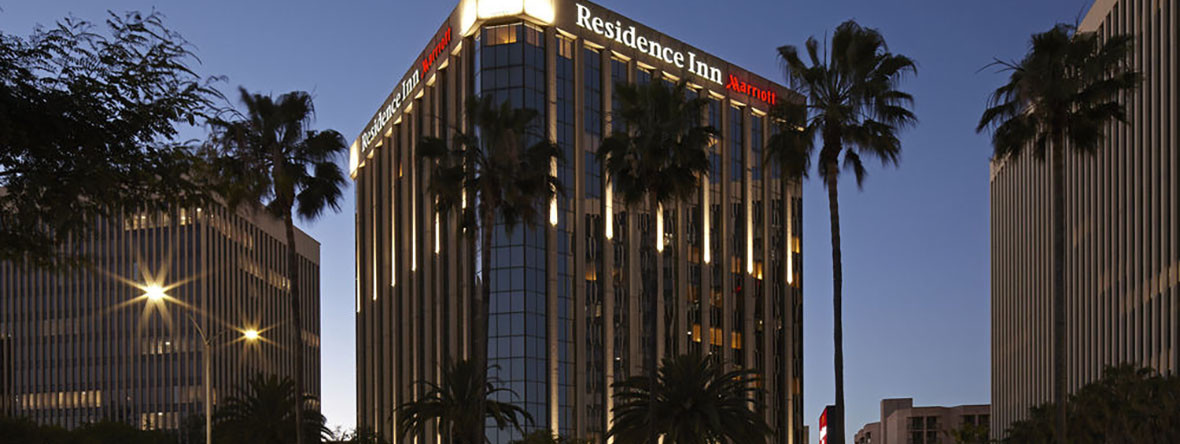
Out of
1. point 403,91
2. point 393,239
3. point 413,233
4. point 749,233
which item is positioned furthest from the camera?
point 393,239

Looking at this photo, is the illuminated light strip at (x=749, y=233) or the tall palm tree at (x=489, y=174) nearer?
the tall palm tree at (x=489, y=174)

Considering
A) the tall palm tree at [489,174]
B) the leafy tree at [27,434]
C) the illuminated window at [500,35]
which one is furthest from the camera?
the illuminated window at [500,35]

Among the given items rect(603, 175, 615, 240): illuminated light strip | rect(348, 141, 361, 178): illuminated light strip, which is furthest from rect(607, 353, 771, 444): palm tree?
rect(348, 141, 361, 178): illuminated light strip

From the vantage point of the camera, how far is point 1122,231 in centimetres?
10725

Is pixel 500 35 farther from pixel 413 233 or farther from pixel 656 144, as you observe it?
pixel 656 144

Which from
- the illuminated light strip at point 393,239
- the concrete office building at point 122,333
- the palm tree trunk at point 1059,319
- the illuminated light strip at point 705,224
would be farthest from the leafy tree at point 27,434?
the concrete office building at point 122,333

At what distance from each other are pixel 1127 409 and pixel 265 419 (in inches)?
1916

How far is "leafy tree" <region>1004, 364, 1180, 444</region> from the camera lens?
73812 millimetres

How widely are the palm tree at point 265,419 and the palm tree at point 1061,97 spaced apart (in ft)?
121

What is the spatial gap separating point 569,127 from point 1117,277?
1908 inches

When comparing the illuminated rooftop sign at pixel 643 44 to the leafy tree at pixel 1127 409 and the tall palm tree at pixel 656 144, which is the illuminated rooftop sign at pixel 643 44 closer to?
the leafy tree at pixel 1127 409

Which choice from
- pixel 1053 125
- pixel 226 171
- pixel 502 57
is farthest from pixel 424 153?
pixel 502 57

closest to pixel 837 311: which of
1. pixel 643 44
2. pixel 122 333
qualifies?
pixel 643 44

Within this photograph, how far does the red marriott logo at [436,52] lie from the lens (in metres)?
100
